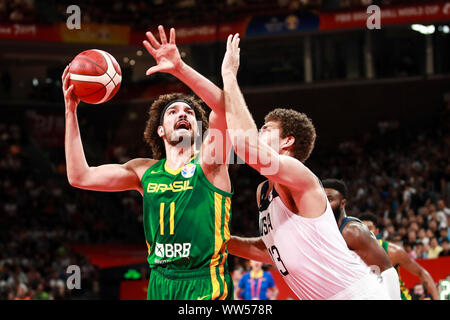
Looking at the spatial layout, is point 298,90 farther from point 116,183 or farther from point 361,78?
point 116,183

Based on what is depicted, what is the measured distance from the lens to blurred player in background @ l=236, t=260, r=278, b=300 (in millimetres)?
9664

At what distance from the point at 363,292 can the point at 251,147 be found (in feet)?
3.61

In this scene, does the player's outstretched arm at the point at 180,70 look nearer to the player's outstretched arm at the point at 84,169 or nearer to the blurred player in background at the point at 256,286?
the player's outstretched arm at the point at 84,169

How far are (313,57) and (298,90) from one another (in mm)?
1146

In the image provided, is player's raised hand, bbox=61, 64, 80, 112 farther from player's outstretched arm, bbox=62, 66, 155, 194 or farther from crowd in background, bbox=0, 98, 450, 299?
crowd in background, bbox=0, 98, 450, 299

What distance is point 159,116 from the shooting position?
15.1 ft

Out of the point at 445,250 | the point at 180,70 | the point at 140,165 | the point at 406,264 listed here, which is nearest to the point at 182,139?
the point at 140,165

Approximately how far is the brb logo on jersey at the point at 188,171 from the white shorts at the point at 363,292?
1.15 metres

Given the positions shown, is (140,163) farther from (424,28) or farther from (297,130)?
(424,28)

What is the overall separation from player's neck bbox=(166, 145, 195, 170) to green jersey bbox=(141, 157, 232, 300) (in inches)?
3.8

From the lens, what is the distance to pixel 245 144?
11.3ft
